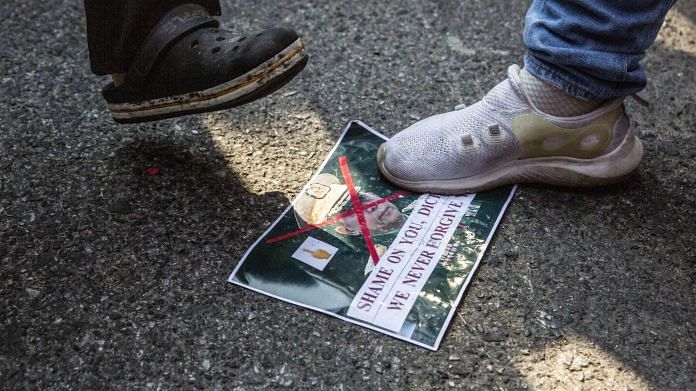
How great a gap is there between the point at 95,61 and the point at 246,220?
0.35 m

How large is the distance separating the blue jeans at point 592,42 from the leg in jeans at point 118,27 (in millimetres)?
570

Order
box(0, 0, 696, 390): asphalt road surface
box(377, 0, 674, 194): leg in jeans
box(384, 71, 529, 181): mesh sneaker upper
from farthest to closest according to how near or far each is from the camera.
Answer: box(384, 71, 529, 181): mesh sneaker upper → box(377, 0, 674, 194): leg in jeans → box(0, 0, 696, 390): asphalt road surface

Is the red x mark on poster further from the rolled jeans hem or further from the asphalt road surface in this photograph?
the rolled jeans hem

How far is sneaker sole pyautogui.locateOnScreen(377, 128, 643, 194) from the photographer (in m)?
1.06

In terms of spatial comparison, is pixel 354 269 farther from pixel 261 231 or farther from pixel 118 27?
pixel 118 27

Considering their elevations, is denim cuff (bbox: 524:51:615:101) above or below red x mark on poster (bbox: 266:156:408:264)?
above

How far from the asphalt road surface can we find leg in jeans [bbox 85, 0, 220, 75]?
177 millimetres

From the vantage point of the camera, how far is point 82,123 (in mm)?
1225

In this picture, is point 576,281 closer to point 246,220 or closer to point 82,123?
point 246,220

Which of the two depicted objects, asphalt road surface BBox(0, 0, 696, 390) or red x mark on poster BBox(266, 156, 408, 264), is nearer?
asphalt road surface BBox(0, 0, 696, 390)

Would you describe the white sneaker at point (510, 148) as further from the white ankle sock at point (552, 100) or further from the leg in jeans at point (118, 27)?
the leg in jeans at point (118, 27)

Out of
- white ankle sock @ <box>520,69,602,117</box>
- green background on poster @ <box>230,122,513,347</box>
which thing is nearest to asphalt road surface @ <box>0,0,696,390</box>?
green background on poster @ <box>230,122,513,347</box>

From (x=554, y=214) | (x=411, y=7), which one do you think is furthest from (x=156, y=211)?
(x=411, y=7)

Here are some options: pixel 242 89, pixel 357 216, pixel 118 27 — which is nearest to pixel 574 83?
pixel 357 216
